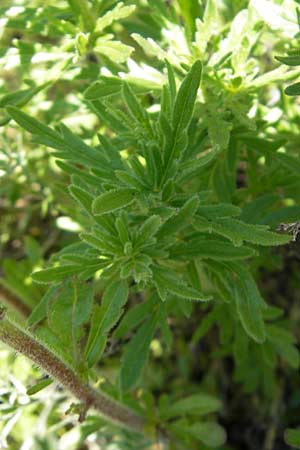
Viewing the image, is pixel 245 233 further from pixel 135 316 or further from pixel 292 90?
pixel 135 316

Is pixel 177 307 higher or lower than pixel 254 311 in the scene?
lower

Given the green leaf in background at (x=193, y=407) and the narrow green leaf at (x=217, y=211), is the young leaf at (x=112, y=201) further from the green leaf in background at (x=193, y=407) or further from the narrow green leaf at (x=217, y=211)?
the green leaf in background at (x=193, y=407)

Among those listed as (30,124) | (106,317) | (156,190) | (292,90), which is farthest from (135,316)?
(292,90)

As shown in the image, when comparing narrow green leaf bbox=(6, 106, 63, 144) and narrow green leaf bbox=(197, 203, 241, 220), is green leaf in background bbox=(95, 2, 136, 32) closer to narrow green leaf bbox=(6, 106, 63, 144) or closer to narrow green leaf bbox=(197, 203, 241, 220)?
narrow green leaf bbox=(6, 106, 63, 144)

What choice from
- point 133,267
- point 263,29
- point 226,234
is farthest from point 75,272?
point 263,29

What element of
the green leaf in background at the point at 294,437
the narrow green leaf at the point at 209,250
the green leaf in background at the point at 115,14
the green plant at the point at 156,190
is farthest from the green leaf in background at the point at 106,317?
the green leaf in background at the point at 115,14

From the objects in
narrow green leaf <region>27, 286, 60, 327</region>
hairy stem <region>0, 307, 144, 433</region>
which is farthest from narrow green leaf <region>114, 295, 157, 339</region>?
narrow green leaf <region>27, 286, 60, 327</region>

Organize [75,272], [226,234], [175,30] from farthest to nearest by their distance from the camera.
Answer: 1. [175,30]
2. [75,272]
3. [226,234]

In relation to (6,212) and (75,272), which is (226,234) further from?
(6,212)
